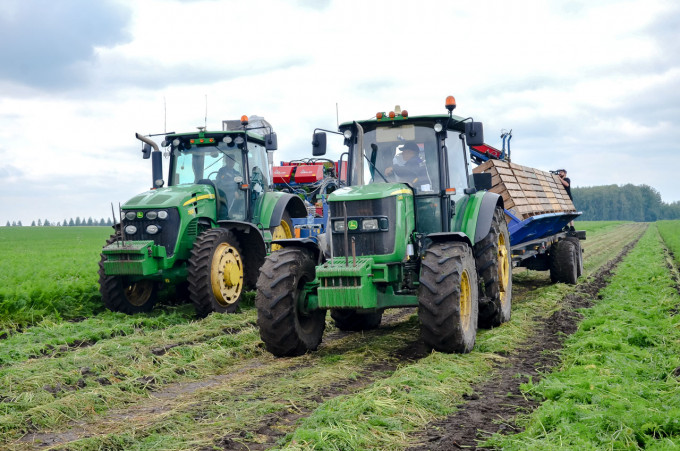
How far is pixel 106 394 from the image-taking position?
19.3 feet

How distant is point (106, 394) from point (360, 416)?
2440 mm

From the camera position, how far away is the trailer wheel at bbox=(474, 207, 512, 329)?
822cm

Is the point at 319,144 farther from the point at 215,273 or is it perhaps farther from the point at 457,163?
the point at 215,273

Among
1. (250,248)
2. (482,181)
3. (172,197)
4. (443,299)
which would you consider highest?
(172,197)

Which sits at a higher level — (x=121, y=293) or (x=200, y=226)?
(x=200, y=226)

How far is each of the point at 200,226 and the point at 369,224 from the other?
4451 mm

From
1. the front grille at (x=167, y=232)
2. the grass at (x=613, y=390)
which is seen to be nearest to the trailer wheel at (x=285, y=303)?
the grass at (x=613, y=390)

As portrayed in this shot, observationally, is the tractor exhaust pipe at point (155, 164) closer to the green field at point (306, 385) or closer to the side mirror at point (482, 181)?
the green field at point (306, 385)

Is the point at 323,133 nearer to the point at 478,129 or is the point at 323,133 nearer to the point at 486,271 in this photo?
the point at 478,129

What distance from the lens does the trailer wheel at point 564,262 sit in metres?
13.3

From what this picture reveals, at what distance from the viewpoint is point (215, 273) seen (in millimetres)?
10219

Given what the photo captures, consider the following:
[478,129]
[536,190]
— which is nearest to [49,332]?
[478,129]

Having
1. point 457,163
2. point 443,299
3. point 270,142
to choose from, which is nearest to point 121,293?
point 270,142

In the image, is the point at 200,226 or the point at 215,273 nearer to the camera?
the point at 215,273
